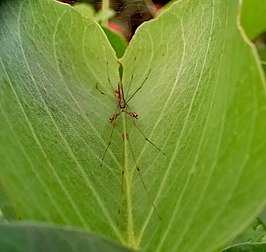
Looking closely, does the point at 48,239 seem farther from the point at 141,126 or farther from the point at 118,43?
the point at 118,43

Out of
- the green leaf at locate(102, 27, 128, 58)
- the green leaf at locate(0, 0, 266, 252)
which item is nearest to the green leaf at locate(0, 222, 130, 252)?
the green leaf at locate(0, 0, 266, 252)

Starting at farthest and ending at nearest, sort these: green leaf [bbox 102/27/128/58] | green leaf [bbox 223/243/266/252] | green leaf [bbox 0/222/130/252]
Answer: green leaf [bbox 102/27/128/58] → green leaf [bbox 223/243/266/252] → green leaf [bbox 0/222/130/252]

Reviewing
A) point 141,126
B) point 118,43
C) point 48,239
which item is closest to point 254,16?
point 118,43

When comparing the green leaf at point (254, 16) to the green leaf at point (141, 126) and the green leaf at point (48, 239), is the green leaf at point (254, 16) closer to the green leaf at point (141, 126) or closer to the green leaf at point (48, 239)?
the green leaf at point (141, 126)

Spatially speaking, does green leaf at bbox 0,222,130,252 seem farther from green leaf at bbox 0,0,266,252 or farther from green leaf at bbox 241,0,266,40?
green leaf at bbox 241,0,266,40

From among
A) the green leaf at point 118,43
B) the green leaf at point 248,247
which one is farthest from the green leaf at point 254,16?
the green leaf at point 248,247

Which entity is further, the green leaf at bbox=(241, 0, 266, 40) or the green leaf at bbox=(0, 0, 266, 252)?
the green leaf at bbox=(241, 0, 266, 40)

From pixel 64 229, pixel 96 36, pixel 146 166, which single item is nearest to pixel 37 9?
pixel 96 36
